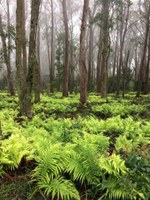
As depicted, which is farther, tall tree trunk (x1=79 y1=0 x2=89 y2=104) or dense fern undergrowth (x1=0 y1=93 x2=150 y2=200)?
tall tree trunk (x1=79 y1=0 x2=89 y2=104)

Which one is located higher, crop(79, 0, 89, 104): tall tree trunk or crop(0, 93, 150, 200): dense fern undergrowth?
crop(79, 0, 89, 104): tall tree trunk

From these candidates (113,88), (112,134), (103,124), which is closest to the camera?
(112,134)

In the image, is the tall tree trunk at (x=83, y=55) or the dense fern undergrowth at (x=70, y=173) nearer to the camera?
the dense fern undergrowth at (x=70, y=173)

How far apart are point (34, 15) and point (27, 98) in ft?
10.4

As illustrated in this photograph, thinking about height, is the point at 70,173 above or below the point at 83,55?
below

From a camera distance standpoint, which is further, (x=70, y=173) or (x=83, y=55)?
(x=83, y=55)

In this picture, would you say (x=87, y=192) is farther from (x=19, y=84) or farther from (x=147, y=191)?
(x=19, y=84)

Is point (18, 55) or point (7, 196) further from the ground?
point (18, 55)

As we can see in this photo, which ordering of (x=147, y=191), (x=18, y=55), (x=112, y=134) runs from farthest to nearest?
1. (x=18, y=55)
2. (x=112, y=134)
3. (x=147, y=191)

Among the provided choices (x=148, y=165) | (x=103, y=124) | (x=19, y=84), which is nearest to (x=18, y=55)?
(x=19, y=84)

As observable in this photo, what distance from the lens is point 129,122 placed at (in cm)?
837

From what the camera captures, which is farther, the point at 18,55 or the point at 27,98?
the point at 18,55

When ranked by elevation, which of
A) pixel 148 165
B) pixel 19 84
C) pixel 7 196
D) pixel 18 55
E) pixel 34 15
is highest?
pixel 34 15

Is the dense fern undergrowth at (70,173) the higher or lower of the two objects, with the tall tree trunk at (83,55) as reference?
lower
